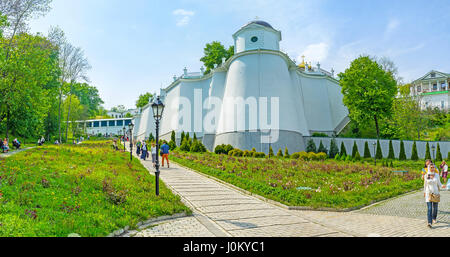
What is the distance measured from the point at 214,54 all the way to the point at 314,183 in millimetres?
38472

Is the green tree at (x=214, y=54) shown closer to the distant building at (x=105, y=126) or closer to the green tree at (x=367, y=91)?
the green tree at (x=367, y=91)

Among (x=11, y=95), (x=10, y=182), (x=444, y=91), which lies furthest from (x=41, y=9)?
(x=444, y=91)

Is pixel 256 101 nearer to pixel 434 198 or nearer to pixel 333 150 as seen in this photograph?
pixel 333 150

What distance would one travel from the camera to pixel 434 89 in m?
58.9

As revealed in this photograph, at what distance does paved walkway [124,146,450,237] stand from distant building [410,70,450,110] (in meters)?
53.6

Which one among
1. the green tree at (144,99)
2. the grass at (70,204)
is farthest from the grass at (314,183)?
the green tree at (144,99)

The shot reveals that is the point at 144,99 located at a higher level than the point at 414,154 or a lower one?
higher

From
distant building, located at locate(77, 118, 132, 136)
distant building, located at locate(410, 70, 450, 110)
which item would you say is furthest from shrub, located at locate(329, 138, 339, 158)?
distant building, located at locate(77, 118, 132, 136)

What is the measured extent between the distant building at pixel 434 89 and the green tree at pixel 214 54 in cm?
3415

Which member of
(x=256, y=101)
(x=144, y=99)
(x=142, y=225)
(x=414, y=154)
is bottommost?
(x=142, y=225)

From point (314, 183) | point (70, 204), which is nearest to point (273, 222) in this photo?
point (70, 204)

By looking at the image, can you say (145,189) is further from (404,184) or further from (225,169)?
(404,184)

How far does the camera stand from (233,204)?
383 inches
